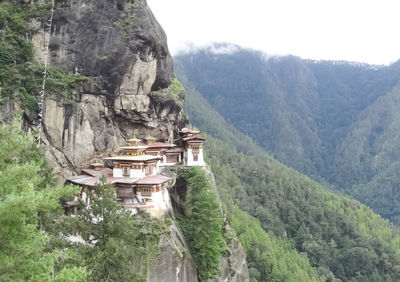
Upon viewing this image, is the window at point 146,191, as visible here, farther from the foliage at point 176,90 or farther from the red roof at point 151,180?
the foliage at point 176,90

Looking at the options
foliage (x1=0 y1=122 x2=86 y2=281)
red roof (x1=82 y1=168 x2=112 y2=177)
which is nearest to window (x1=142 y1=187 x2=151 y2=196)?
red roof (x1=82 y1=168 x2=112 y2=177)

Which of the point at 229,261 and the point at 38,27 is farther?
the point at 229,261

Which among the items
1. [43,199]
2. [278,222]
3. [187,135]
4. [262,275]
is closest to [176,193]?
[187,135]

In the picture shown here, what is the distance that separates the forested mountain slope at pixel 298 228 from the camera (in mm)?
60750

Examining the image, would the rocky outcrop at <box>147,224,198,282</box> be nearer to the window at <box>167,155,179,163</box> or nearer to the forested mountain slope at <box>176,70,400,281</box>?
the window at <box>167,155,179,163</box>

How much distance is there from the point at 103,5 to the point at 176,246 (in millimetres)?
22078

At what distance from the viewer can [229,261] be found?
34.0m

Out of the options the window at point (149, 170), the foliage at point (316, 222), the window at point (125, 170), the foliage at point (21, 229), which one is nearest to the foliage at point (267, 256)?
the foliage at point (316, 222)

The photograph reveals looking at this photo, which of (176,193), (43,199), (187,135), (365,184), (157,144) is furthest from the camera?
(365,184)

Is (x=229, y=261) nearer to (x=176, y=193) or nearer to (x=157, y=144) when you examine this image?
(x=176, y=193)

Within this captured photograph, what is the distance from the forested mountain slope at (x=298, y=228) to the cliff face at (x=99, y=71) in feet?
99.7

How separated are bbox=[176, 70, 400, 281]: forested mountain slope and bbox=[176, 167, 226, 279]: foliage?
24977 millimetres

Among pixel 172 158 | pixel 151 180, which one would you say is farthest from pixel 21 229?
pixel 172 158

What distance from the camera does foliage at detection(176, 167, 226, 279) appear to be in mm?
29438
